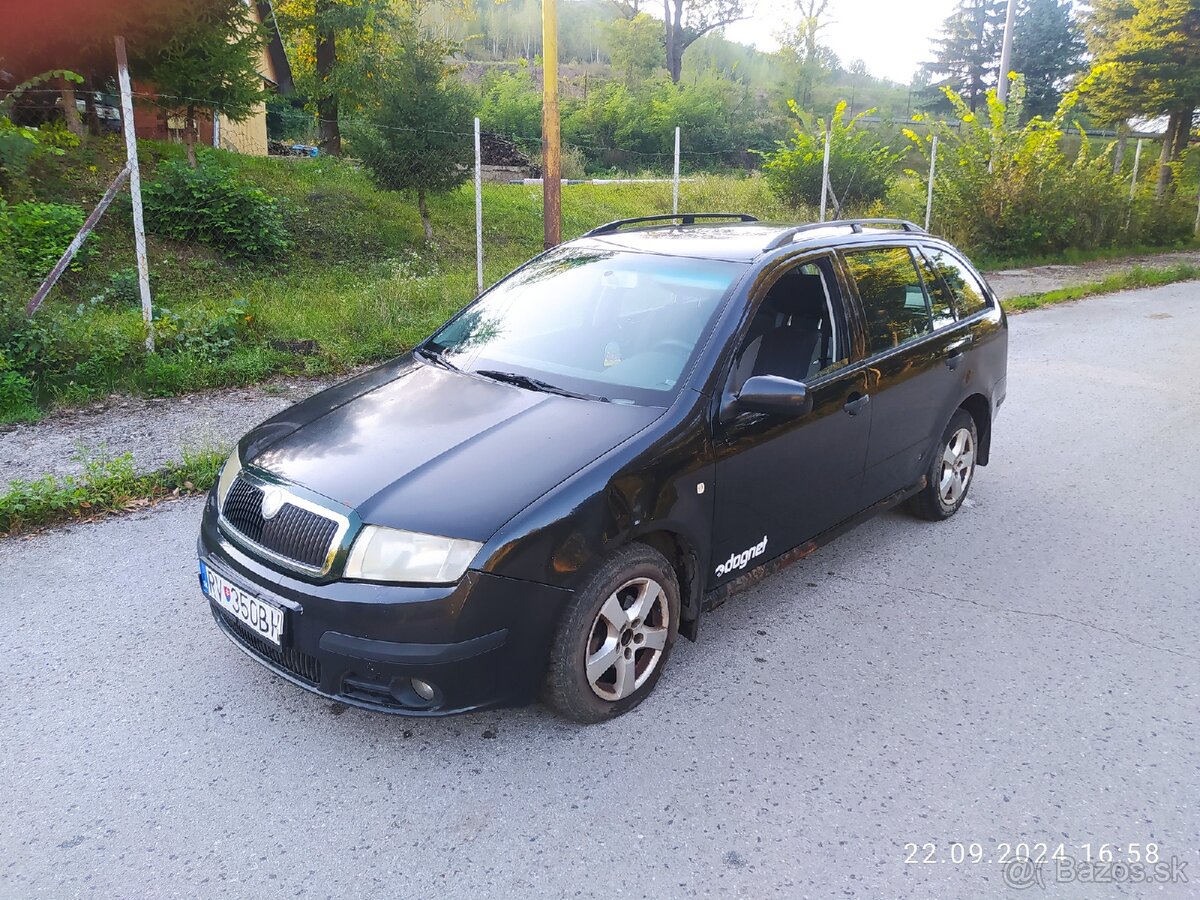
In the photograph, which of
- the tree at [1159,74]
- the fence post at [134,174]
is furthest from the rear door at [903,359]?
the tree at [1159,74]

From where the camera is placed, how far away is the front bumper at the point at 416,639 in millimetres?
2814

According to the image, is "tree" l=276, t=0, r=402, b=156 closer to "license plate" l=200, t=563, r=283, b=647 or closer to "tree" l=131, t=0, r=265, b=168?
"tree" l=131, t=0, r=265, b=168

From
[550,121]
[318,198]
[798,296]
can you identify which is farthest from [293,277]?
[798,296]

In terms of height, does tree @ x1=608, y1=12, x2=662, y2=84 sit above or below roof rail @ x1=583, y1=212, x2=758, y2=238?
above

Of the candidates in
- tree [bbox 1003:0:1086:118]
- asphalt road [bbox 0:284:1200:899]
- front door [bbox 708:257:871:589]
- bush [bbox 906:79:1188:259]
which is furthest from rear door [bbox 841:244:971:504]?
tree [bbox 1003:0:1086:118]

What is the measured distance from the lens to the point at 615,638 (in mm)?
3203

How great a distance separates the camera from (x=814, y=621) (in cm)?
409

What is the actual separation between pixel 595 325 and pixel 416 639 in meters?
1.75

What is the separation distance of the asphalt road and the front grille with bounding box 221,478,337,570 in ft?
2.19

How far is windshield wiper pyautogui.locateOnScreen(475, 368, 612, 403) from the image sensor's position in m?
3.59

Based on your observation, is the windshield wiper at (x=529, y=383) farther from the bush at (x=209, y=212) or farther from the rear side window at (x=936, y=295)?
the bush at (x=209, y=212)

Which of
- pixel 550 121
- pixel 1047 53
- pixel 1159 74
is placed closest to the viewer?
pixel 550 121

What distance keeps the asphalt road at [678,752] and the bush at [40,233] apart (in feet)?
21.0

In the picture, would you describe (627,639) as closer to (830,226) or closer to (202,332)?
(830,226)
